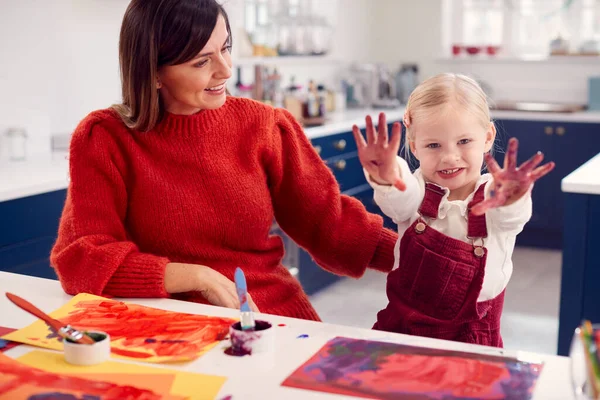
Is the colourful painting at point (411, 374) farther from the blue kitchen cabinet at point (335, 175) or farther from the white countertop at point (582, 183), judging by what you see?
the blue kitchen cabinet at point (335, 175)

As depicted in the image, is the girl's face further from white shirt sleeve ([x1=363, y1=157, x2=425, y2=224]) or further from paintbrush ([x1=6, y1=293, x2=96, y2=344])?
→ paintbrush ([x1=6, y1=293, x2=96, y2=344])

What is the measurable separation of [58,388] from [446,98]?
2.86 ft

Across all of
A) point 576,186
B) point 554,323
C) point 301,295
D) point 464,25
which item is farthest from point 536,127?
point 301,295

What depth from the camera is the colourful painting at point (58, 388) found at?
1.10 metres

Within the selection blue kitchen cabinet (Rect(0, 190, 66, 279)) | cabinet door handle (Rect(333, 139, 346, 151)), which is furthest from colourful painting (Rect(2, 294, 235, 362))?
cabinet door handle (Rect(333, 139, 346, 151))

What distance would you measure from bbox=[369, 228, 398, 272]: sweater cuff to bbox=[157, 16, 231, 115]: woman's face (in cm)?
46

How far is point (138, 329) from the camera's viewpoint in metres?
1.36

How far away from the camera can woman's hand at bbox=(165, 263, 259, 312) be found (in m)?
1.59

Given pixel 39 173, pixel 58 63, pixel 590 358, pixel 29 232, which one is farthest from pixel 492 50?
pixel 590 358

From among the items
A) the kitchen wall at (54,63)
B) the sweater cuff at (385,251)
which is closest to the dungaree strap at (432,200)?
the sweater cuff at (385,251)

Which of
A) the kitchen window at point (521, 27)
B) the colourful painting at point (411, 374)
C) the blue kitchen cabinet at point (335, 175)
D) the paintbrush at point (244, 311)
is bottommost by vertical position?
the blue kitchen cabinet at point (335, 175)

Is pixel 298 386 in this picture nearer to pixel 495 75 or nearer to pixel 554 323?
pixel 554 323

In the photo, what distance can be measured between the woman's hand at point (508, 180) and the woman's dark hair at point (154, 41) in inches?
27.1

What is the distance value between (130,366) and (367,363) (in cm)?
35
